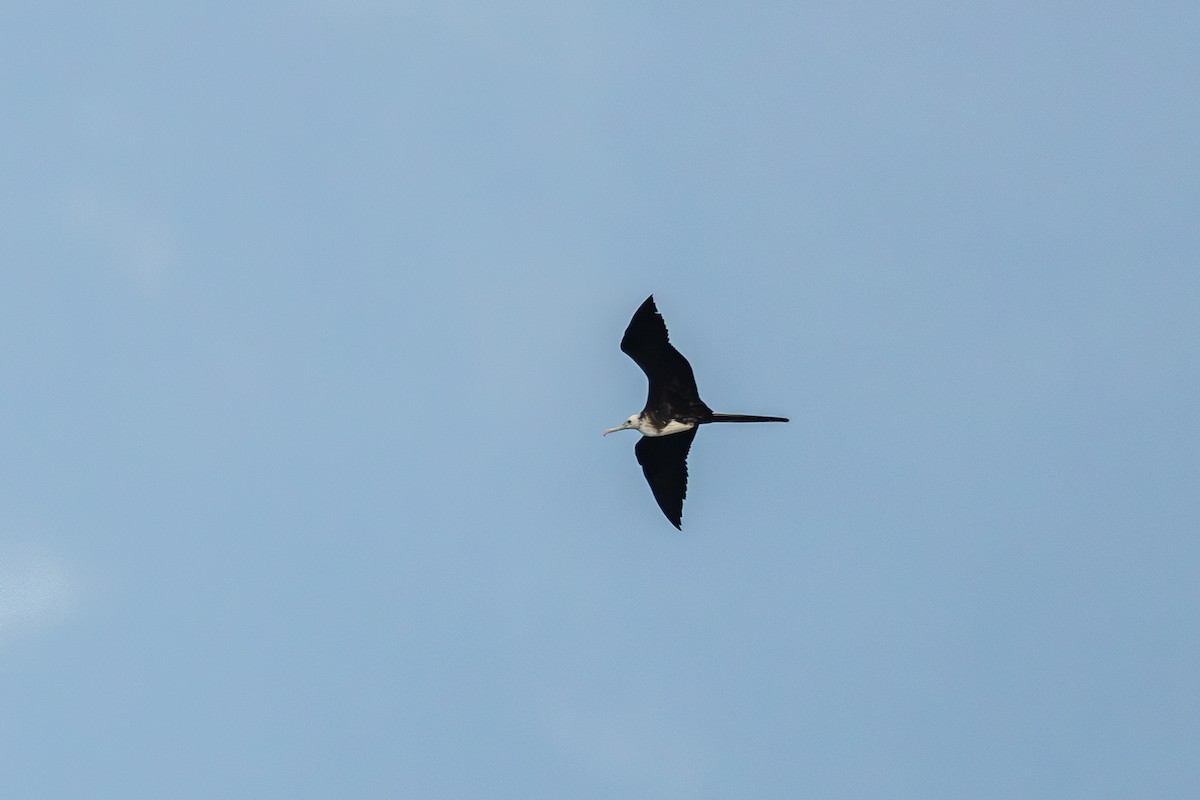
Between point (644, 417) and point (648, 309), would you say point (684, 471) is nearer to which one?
point (644, 417)

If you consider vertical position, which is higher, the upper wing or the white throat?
the upper wing

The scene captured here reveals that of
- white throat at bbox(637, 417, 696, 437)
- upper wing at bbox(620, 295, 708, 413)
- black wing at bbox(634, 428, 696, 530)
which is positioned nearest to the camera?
upper wing at bbox(620, 295, 708, 413)

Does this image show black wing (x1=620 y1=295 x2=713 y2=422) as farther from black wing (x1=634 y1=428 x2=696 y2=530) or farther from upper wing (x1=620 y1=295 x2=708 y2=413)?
black wing (x1=634 y1=428 x2=696 y2=530)

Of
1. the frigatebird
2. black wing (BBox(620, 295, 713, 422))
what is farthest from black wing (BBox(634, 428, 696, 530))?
black wing (BBox(620, 295, 713, 422))

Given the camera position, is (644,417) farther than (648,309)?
Yes

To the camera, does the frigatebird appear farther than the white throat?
No

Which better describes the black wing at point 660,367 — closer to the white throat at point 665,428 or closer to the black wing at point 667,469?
the white throat at point 665,428

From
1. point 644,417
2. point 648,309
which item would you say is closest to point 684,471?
point 644,417

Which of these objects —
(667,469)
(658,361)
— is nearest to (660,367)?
(658,361)

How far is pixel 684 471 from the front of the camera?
126ft

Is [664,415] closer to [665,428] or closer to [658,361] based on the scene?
[665,428]

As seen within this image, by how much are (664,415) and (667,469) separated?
64.0 inches

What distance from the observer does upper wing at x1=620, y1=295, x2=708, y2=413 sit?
3559cm

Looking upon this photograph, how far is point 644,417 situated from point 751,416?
2.77 metres
